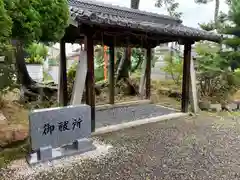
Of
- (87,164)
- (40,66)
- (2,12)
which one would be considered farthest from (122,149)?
(40,66)

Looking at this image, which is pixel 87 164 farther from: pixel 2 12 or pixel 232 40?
pixel 232 40

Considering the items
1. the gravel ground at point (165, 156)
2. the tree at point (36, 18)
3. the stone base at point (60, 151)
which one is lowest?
the gravel ground at point (165, 156)

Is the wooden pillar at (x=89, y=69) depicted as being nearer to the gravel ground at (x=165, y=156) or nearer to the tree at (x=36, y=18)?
the gravel ground at (x=165, y=156)

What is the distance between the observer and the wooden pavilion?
13.0 ft

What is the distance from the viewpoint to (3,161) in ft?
10.7

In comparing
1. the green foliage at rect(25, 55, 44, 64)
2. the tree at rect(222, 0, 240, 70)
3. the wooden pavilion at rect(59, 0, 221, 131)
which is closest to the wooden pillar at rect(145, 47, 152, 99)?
the wooden pavilion at rect(59, 0, 221, 131)

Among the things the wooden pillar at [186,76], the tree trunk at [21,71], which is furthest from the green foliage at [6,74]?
the wooden pillar at [186,76]

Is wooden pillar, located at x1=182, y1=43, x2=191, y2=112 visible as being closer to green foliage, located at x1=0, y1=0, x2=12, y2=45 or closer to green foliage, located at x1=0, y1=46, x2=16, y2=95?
green foliage, located at x1=0, y1=46, x2=16, y2=95

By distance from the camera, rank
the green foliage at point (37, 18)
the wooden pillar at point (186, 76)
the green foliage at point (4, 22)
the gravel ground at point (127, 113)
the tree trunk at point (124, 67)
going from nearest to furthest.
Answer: the green foliage at point (4, 22), the green foliage at point (37, 18), the gravel ground at point (127, 113), the wooden pillar at point (186, 76), the tree trunk at point (124, 67)

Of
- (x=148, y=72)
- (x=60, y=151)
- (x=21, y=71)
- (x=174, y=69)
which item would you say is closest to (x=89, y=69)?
(x=60, y=151)

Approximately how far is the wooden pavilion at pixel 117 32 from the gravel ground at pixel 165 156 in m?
1.13

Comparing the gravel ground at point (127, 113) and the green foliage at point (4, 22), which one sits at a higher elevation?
the green foliage at point (4, 22)

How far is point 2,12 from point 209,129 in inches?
182

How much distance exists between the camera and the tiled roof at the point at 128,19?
12.3 feet
